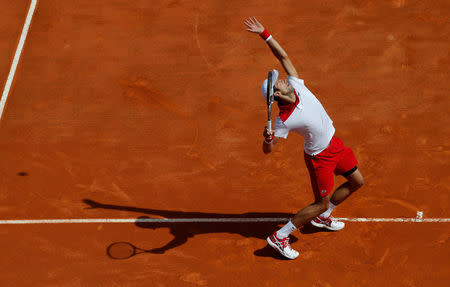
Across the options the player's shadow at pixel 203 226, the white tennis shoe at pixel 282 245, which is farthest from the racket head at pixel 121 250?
the white tennis shoe at pixel 282 245

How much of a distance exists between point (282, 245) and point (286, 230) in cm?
24

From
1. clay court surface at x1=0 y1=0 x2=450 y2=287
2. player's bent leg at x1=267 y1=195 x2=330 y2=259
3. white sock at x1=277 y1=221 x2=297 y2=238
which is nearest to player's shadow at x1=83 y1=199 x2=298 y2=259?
clay court surface at x1=0 y1=0 x2=450 y2=287

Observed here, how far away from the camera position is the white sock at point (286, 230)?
6.98 meters

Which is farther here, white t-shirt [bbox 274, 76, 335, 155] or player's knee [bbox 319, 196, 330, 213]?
player's knee [bbox 319, 196, 330, 213]

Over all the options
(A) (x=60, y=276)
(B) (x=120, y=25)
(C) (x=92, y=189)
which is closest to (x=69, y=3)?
(B) (x=120, y=25)

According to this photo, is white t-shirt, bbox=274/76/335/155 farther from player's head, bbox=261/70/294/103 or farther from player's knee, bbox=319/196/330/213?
player's knee, bbox=319/196/330/213

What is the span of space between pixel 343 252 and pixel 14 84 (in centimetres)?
636

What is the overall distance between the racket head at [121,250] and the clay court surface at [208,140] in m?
0.09

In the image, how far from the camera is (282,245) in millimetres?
7121

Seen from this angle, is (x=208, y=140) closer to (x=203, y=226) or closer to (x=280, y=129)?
(x=203, y=226)

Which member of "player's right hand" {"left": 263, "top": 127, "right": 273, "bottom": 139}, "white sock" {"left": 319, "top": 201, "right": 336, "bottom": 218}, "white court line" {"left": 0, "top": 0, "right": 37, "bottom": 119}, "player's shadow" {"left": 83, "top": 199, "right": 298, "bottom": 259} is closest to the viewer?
"player's right hand" {"left": 263, "top": 127, "right": 273, "bottom": 139}

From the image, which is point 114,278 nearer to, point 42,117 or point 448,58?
point 42,117

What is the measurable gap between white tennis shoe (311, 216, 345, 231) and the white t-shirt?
1.25 m

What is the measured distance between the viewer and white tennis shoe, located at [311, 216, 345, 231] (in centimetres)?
741
